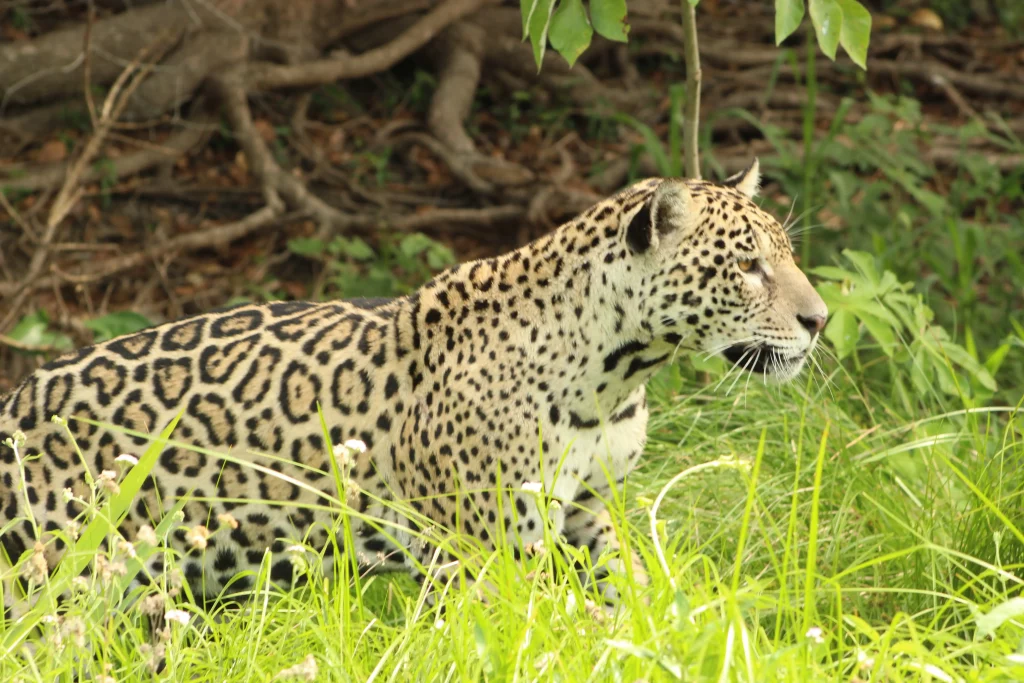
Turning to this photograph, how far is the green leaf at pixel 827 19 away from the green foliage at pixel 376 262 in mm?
4415

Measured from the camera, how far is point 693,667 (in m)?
2.93

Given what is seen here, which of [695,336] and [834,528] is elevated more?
[695,336]

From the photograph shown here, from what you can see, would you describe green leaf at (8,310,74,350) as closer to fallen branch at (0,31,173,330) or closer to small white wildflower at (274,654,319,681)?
fallen branch at (0,31,173,330)

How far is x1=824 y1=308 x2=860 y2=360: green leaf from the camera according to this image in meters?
5.39

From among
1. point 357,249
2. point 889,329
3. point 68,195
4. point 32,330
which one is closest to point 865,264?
point 889,329

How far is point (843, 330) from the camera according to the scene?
5.43 metres

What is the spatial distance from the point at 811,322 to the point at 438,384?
1224 millimetres

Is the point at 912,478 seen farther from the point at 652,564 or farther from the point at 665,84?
the point at 665,84

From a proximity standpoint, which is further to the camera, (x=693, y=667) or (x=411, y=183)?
(x=411, y=183)

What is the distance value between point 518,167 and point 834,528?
18.5ft

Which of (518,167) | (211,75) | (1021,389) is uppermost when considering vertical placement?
→ (211,75)

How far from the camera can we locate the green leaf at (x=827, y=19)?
4.20 metres

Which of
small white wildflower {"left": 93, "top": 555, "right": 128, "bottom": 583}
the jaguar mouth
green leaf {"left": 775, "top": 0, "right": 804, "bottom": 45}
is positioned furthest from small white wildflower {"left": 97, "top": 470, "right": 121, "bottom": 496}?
green leaf {"left": 775, "top": 0, "right": 804, "bottom": 45}

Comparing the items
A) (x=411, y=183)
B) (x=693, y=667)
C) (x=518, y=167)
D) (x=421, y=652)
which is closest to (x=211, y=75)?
(x=411, y=183)
